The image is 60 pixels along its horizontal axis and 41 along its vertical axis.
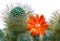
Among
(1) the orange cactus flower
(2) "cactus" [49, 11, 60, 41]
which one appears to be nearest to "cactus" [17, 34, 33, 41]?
(1) the orange cactus flower

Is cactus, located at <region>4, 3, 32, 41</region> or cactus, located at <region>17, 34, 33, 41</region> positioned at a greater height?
cactus, located at <region>4, 3, 32, 41</region>

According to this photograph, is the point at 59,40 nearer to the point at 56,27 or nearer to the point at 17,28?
the point at 56,27

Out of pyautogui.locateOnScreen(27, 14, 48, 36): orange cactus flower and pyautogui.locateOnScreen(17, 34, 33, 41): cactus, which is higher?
pyautogui.locateOnScreen(27, 14, 48, 36): orange cactus flower

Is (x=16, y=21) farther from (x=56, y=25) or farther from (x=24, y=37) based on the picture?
(x=56, y=25)

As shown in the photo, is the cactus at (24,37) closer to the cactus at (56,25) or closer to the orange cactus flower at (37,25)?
the orange cactus flower at (37,25)

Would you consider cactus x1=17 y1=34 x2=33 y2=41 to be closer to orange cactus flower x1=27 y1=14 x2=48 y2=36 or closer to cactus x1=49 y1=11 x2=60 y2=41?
orange cactus flower x1=27 y1=14 x2=48 y2=36

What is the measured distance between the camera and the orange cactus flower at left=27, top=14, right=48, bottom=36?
Result: 2.79 feet

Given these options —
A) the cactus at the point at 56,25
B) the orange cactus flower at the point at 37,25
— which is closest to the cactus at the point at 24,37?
the orange cactus flower at the point at 37,25

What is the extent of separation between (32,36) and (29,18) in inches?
3.3

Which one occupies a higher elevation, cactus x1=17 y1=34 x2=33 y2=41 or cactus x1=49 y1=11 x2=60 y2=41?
cactus x1=49 y1=11 x2=60 y2=41

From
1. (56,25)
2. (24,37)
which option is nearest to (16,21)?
(24,37)

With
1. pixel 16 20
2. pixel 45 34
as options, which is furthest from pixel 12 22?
pixel 45 34

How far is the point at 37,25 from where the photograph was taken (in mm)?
851

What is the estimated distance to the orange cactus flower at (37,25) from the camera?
0.85m
